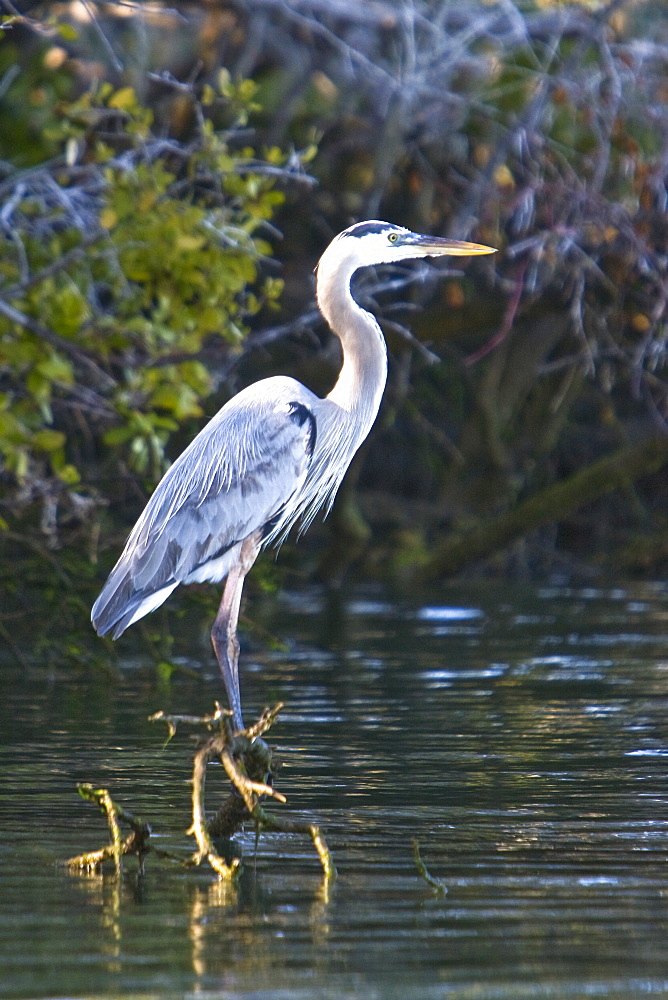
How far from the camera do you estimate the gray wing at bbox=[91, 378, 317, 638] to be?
260 inches

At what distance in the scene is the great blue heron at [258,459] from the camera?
21.8 feet

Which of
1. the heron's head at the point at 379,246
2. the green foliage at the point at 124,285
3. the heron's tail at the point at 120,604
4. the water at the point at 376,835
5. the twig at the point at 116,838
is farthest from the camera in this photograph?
the heron's head at the point at 379,246

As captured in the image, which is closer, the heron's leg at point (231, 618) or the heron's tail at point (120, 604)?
the heron's tail at point (120, 604)

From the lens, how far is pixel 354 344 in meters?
7.00

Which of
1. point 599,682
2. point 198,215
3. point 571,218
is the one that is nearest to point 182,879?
point 198,215

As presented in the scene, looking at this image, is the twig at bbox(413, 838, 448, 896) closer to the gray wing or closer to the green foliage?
the gray wing

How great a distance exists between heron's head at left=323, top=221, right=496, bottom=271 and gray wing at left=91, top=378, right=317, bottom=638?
609mm

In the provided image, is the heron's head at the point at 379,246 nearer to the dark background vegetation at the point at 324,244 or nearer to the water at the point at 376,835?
the dark background vegetation at the point at 324,244

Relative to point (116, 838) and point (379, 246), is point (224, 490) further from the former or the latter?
point (116, 838)

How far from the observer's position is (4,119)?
33.6 feet

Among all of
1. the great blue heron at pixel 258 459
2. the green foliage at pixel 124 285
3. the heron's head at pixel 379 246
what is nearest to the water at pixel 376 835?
the great blue heron at pixel 258 459

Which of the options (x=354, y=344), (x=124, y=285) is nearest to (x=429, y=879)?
(x=354, y=344)

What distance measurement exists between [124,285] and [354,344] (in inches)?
39.8

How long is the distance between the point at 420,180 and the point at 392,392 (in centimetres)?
200
